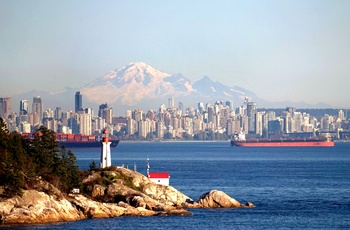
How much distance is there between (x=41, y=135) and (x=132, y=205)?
9451mm

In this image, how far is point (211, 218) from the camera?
2137 inches

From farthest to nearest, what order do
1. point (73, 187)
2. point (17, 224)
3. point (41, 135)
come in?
point (41, 135)
point (73, 187)
point (17, 224)

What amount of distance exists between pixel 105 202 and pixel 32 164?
17.1 ft

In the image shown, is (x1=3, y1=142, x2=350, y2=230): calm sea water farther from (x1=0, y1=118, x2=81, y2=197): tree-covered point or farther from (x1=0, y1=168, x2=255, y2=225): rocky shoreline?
(x1=0, y1=118, x2=81, y2=197): tree-covered point

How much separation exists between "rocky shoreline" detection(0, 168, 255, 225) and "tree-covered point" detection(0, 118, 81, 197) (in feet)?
2.61

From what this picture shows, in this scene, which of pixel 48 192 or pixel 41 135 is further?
pixel 41 135

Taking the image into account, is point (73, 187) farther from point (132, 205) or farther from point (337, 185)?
point (337, 185)

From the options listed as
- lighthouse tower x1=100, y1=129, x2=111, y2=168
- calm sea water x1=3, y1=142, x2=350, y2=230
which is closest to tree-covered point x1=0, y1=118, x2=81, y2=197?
calm sea water x1=3, y1=142, x2=350, y2=230

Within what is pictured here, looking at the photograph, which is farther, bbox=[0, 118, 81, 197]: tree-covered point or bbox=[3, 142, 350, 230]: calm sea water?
bbox=[0, 118, 81, 197]: tree-covered point

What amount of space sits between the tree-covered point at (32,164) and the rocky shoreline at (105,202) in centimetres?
79

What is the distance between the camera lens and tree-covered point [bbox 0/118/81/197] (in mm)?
52406

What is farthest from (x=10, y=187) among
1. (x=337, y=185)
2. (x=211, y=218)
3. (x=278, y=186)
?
(x=337, y=185)

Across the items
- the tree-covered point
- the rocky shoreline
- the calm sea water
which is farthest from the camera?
the tree-covered point

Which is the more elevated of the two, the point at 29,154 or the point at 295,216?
the point at 29,154
